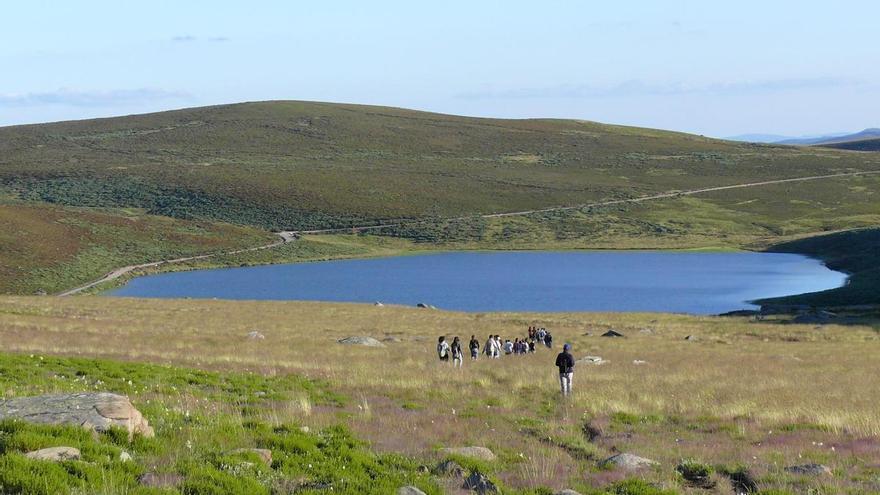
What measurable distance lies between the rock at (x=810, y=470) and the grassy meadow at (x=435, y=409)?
0.53 ft

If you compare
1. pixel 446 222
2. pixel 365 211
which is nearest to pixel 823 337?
pixel 446 222

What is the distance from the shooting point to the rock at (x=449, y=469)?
1185 centimetres

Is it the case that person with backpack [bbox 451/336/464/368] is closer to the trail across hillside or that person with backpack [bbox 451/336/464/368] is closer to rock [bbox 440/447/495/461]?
rock [bbox 440/447/495/461]

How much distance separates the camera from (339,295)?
290 feet

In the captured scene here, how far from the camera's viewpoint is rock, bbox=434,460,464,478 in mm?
11852

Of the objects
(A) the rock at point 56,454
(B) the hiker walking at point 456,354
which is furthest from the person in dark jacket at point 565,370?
(A) the rock at point 56,454

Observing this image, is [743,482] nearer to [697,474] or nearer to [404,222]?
[697,474]

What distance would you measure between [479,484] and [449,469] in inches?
32.7

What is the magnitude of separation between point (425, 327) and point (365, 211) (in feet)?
358

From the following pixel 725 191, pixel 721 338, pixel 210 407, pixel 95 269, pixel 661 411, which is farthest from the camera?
pixel 725 191

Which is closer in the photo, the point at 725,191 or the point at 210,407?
the point at 210,407

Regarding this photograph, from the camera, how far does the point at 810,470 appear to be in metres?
13.0

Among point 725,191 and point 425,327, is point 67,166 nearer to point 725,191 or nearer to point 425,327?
point 725,191

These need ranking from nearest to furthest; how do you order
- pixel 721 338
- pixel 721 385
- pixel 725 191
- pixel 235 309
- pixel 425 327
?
pixel 721 385
pixel 721 338
pixel 425 327
pixel 235 309
pixel 725 191
